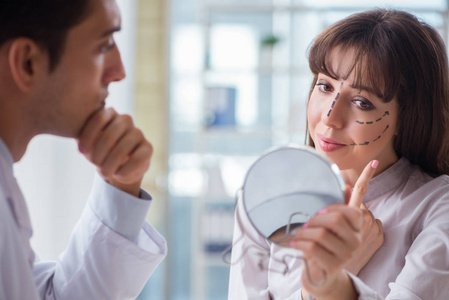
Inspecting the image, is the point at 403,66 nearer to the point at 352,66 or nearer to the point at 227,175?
the point at 352,66

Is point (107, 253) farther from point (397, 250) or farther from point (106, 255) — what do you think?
point (397, 250)

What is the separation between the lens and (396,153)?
46.7 inches

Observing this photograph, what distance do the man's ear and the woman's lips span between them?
54cm

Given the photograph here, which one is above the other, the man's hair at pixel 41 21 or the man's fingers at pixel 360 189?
the man's hair at pixel 41 21

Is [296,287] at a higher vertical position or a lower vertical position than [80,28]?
lower

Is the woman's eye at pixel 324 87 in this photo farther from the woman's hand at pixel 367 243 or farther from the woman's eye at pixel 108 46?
the woman's eye at pixel 108 46

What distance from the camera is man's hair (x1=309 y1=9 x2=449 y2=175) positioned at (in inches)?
42.1

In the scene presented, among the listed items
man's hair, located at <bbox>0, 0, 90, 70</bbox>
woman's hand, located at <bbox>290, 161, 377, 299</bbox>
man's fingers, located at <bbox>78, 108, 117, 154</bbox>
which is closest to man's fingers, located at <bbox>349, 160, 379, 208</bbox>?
woman's hand, located at <bbox>290, 161, 377, 299</bbox>

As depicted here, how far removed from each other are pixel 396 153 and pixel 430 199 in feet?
0.47

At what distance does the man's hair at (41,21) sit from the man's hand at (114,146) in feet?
0.39

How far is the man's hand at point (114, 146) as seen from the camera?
2.85 ft

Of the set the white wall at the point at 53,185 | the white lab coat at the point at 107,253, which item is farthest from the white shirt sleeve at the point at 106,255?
the white wall at the point at 53,185

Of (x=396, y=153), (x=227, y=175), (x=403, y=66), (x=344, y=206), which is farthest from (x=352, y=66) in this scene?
(x=227, y=175)

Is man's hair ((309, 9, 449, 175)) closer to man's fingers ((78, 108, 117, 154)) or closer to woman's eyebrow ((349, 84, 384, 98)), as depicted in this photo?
woman's eyebrow ((349, 84, 384, 98))
